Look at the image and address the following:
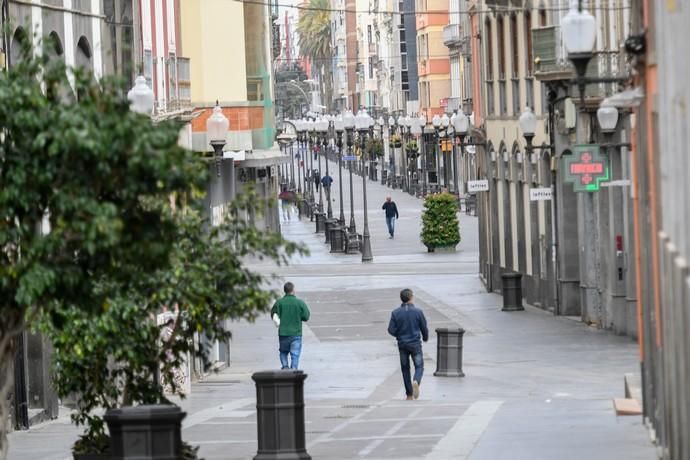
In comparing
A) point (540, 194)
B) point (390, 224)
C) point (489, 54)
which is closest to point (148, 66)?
point (540, 194)

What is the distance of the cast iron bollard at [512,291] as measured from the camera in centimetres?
4216

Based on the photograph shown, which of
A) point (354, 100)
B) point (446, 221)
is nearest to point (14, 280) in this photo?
point (446, 221)

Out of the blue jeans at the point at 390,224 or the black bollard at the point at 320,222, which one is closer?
the blue jeans at the point at 390,224

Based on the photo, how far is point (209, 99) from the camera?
187 feet

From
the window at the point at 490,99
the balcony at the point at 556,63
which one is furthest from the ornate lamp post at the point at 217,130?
the window at the point at 490,99

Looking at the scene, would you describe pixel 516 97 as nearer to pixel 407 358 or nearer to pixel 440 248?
pixel 440 248

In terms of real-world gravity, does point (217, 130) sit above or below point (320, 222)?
above

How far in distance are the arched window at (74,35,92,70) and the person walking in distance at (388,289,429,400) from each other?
6.87m

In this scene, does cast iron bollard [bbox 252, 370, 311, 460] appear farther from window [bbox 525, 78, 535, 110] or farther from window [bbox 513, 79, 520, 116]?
window [bbox 513, 79, 520, 116]

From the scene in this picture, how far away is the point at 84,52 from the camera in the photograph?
31406 millimetres

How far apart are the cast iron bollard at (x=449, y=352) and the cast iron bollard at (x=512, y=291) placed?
36.2 ft

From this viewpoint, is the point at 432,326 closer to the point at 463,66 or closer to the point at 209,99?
the point at 209,99

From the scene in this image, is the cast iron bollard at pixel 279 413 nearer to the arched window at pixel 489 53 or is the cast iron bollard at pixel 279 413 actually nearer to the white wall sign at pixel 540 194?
the white wall sign at pixel 540 194

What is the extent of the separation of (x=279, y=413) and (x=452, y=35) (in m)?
80.8
